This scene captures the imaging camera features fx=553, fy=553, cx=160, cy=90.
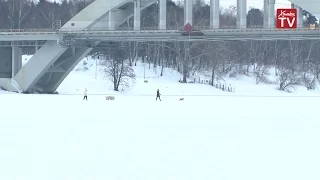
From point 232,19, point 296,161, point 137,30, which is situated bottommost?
point 296,161

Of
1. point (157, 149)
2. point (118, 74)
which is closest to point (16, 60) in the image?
point (118, 74)

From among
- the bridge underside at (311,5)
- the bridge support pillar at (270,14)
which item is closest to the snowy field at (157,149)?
the bridge support pillar at (270,14)

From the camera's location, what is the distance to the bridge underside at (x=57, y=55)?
5569 cm

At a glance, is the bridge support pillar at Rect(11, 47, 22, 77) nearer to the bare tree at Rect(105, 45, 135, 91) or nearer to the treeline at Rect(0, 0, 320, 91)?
the bare tree at Rect(105, 45, 135, 91)

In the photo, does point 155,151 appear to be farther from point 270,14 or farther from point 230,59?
point 230,59

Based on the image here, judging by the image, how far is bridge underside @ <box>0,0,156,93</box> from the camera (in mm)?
55688

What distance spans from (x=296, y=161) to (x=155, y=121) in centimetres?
1115

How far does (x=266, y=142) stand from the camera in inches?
618

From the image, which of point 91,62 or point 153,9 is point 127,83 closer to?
point 91,62

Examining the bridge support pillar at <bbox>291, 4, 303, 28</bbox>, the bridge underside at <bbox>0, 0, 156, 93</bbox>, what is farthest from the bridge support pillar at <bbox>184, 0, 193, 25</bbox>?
the bridge support pillar at <bbox>291, 4, 303, 28</bbox>

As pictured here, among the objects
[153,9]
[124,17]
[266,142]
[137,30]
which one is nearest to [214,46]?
[153,9]

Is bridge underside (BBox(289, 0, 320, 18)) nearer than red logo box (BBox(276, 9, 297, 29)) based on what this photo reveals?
Yes

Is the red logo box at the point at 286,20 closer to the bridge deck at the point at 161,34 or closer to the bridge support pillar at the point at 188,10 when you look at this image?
the bridge deck at the point at 161,34

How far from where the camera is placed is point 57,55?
181ft
